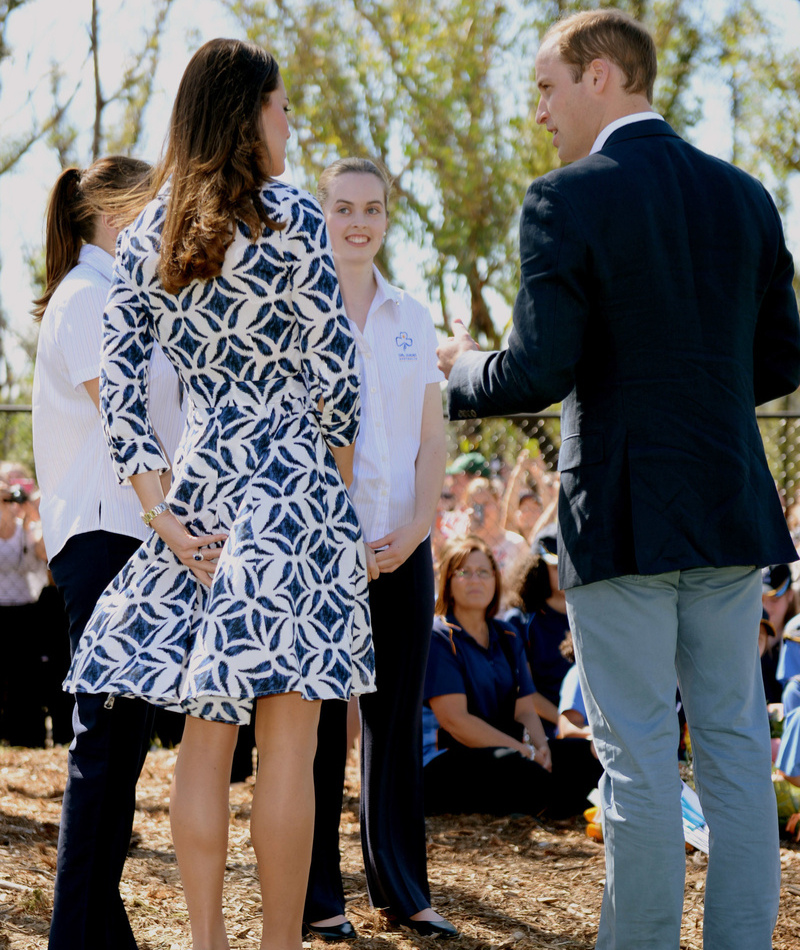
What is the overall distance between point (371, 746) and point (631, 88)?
1928mm

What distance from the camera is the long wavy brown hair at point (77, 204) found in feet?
9.48

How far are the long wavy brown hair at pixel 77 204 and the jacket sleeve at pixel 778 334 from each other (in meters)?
1.61

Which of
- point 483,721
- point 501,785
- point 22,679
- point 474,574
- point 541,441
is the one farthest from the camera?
point 541,441

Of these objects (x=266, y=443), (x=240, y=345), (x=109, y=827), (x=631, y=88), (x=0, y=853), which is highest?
(x=631, y=88)

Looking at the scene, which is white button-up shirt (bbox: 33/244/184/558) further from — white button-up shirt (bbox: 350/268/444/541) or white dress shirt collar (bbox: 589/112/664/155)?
white dress shirt collar (bbox: 589/112/664/155)

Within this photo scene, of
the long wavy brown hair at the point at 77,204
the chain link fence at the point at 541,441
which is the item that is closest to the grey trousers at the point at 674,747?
the long wavy brown hair at the point at 77,204

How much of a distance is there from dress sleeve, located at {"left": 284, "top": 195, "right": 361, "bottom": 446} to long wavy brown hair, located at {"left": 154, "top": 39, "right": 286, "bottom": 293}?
0.07 meters

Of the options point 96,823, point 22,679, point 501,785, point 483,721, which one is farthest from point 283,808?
point 22,679

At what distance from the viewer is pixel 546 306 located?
7.50 feet

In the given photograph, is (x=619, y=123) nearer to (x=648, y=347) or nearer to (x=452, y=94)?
(x=648, y=347)

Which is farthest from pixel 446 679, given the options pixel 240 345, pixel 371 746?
pixel 240 345

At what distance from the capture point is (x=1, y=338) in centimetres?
2402

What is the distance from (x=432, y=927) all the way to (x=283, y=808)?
1.08m

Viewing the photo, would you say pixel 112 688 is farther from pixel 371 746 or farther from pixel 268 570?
pixel 371 746
